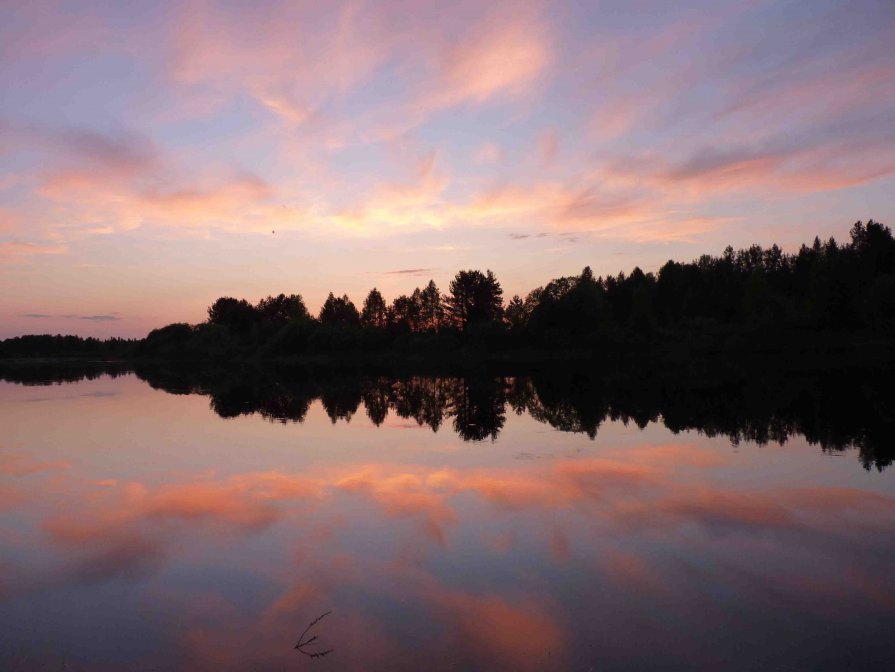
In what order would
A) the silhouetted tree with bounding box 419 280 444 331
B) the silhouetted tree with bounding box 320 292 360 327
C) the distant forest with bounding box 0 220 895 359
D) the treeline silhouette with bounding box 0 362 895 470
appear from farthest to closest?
the silhouetted tree with bounding box 320 292 360 327 < the silhouetted tree with bounding box 419 280 444 331 < the distant forest with bounding box 0 220 895 359 < the treeline silhouette with bounding box 0 362 895 470

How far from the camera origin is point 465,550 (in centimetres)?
1273

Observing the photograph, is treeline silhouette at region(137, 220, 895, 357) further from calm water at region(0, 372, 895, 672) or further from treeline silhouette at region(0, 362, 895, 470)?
calm water at region(0, 372, 895, 672)

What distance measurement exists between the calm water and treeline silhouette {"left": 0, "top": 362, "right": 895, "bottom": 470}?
430 mm

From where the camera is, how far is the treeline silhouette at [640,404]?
26.2m

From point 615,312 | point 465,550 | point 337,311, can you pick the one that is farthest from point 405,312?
point 465,550

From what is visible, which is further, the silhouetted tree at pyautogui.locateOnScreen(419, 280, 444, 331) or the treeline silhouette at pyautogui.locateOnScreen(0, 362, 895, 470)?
the silhouetted tree at pyautogui.locateOnScreen(419, 280, 444, 331)

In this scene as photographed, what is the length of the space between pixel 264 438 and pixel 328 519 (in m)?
14.9

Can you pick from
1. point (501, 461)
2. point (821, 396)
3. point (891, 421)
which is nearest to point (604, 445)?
point (501, 461)

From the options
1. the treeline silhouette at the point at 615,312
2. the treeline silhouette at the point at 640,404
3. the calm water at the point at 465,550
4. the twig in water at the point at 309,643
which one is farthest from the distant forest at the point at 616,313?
the twig in water at the point at 309,643

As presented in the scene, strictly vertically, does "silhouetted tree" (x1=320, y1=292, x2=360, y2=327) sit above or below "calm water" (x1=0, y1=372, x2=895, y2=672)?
above

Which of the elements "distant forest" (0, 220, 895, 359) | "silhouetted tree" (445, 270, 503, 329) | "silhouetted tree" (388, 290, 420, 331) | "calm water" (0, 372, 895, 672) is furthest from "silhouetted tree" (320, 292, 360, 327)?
"calm water" (0, 372, 895, 672)

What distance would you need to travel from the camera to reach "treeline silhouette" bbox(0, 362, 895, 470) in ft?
86.1

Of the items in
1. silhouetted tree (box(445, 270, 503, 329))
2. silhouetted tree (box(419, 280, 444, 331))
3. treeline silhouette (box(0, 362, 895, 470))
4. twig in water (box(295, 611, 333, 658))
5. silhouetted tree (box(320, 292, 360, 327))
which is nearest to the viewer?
twig in water (box(295, 611, 333, 658))

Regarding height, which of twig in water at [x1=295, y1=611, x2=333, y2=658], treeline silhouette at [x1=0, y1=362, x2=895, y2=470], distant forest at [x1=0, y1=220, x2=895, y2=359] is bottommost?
treeline silhouette at [x1=0, y1=362, x2=895, y2=470]
